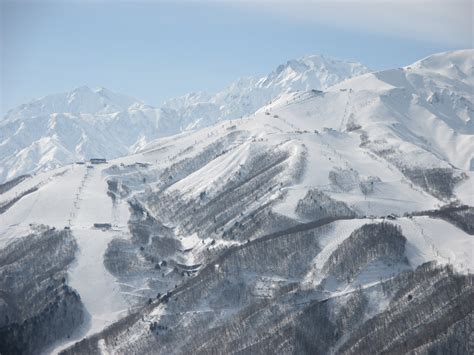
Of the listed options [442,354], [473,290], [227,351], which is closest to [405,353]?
[442,354]

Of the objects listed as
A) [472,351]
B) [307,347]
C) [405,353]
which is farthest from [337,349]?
[472,351]

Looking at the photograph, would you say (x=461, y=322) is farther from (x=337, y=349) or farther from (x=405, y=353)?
(x=337, y=349)

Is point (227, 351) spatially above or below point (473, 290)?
below

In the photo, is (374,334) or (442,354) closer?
(442,354)

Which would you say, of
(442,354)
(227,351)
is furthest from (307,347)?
(442,354)

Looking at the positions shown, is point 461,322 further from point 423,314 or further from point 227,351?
point 227,351

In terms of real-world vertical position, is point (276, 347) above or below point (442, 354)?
below

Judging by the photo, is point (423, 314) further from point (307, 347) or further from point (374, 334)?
point (307, 347)

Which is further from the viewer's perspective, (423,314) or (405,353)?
(423,314)
